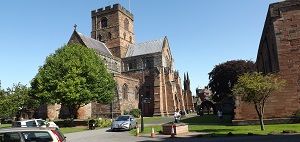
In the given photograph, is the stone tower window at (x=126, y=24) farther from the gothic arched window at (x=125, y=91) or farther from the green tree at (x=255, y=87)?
the green tree at (x=255, y=87)

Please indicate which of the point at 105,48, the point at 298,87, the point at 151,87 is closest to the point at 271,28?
the point at 298,87

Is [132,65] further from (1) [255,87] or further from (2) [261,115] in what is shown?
(1) [255,87]

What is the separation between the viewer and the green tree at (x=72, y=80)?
42844 millimetres

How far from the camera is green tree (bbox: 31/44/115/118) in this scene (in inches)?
1687

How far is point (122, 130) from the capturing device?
32.2m

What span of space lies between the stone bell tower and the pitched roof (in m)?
1.50

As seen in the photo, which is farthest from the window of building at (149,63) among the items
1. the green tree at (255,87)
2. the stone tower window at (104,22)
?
the green tree at (255,87)

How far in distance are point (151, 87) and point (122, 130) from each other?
34.2 meters

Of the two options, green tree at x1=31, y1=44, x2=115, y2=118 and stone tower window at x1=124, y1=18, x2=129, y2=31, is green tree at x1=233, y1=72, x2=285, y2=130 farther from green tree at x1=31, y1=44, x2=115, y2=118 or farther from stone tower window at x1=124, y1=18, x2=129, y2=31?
stone tower window at x1=124, y1=18, x2=129, y2=31

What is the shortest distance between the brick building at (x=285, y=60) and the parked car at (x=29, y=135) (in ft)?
75.4

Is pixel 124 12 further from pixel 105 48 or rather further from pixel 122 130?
pixel 122 130

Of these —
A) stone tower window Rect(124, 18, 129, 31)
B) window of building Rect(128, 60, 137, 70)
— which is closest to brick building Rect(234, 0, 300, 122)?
window of building Rect(128, 60, 137, 70)

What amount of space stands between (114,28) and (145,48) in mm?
8255

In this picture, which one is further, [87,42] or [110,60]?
[110,60]
